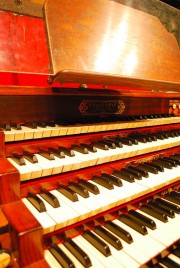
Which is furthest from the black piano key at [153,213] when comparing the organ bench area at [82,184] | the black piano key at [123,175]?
the black piano key at [123,175]

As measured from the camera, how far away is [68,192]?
1255 mm

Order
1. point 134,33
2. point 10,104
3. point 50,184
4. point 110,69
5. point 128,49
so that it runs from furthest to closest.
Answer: point 134,33
point 128,49
point 110,69
point 10,104
point 50,184

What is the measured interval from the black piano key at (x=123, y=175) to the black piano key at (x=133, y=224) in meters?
0.22

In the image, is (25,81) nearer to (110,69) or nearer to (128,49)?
(110,69)

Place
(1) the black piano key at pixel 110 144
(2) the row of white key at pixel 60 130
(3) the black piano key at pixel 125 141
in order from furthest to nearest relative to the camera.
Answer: (3) the black piano key at pixel 125 141
(1) the black piano key at pixel 110 144
(2) the row of white key at pixel 60 130

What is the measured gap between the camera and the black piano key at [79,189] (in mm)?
1250

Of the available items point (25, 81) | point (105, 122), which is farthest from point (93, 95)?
point (25, 81)

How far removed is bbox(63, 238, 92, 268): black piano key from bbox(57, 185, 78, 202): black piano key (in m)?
0.20

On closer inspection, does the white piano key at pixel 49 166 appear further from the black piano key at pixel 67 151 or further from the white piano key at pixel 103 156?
the white piano key at pixel 103 156

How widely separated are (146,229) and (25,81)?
135cm

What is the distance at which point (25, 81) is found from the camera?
5.92ft

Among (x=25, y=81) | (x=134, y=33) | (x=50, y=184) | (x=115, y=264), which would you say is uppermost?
(x=134, y=33)

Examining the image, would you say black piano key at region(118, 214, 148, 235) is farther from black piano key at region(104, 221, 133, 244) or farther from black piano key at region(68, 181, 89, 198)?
black piano key at region(68, 181, 89, 198)

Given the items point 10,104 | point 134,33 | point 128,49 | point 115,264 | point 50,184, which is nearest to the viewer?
Answer: point 115,264
